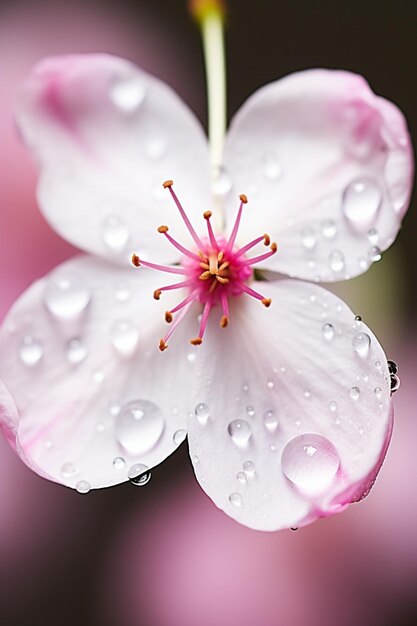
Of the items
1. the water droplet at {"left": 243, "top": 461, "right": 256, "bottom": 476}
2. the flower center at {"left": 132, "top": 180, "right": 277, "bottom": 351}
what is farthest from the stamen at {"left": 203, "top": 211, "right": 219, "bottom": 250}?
the water droplet at {"left": 243, "top": 461, "right": 256, "bottom": 476}

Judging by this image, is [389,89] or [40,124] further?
[389,89]

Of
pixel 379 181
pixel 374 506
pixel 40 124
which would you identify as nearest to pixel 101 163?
pixel 40 124

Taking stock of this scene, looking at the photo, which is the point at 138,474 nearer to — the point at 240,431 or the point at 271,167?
the point at 240,431

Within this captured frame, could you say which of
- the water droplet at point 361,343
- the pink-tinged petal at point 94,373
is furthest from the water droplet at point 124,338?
the water droplet at point 361,343

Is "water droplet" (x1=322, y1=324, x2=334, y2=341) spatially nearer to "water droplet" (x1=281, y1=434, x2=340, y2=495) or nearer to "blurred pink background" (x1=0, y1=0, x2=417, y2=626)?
"water droplet" (x1=281, y1=434, x2=340, y2=495)

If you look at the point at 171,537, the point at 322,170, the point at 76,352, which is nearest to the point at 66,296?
the point at 76,352

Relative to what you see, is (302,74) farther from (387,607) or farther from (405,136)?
(387,607)
